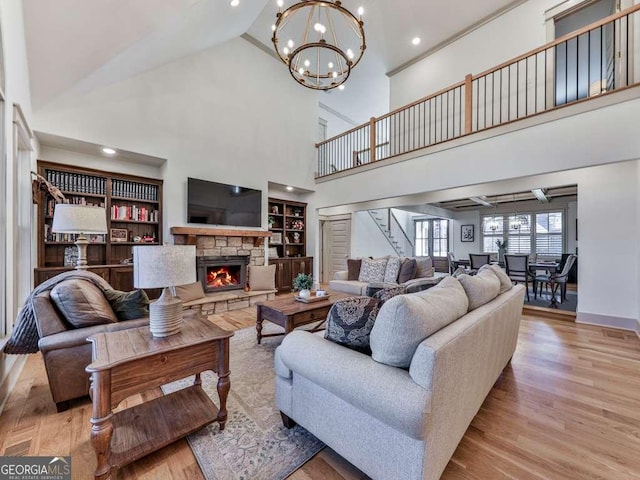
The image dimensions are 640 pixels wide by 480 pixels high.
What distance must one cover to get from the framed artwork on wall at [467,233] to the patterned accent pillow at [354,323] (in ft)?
31.7

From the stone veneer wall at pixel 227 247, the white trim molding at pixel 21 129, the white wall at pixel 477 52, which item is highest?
the white wall at pixel 477 52

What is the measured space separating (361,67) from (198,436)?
7.52 m

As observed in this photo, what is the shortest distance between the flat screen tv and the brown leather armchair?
296 cm

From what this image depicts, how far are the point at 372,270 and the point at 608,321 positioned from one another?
3.46 metres

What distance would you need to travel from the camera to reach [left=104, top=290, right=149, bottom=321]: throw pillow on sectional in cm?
221

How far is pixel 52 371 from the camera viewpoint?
1869mm

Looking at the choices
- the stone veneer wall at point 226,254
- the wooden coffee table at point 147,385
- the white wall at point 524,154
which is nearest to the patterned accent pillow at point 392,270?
the white wall at point 524,154

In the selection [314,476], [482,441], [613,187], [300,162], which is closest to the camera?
[314,476]

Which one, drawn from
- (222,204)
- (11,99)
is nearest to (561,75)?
(222,204)

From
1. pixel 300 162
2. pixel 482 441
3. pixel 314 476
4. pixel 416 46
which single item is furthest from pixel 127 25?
pixel 416 46

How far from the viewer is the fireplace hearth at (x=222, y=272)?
4879mm

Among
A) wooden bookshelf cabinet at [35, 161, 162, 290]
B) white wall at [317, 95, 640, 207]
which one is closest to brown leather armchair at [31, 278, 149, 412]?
wooden bookshelf cabinet at [35, 161, 162, 290]

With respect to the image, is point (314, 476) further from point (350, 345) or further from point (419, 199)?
point (419, 199)

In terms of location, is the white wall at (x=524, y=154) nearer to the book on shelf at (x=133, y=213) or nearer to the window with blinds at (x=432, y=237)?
the book on shelf at (x=133, y=213)
